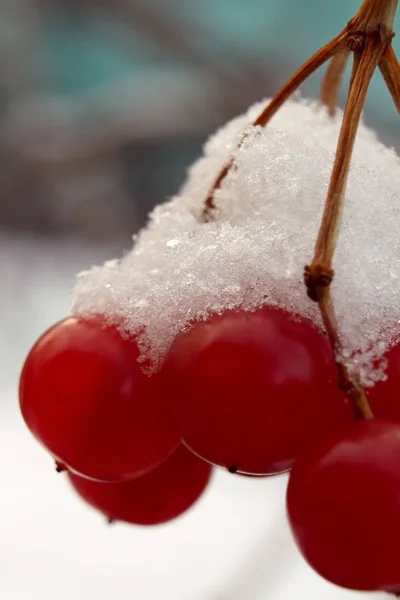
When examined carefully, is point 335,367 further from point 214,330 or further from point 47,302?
point 47,302

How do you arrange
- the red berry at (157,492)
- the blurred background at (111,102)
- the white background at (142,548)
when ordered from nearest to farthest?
the red berry at (157,492), the white background at (142,548), the blurred background at (111,102)

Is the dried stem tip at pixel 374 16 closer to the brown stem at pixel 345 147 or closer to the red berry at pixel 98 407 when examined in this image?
the brown stem at pixel 345 147

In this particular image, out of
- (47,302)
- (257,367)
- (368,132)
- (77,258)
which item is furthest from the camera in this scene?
(77,258)

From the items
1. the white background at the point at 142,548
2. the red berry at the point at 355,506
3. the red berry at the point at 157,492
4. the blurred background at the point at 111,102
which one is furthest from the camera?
the blurred background at the point at 111,102

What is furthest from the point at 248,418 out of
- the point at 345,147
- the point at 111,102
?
the point at 111,102

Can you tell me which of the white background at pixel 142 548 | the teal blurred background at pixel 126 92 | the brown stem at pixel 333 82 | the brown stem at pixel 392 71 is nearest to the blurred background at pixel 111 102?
the teal blurred background at pixel 126 92

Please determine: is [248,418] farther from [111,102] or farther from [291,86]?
[111,102]

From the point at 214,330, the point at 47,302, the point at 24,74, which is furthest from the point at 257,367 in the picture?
the point at 24,74

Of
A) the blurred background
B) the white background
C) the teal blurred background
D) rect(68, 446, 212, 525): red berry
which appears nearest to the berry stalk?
rect(68, 446, 212, 525): red berry

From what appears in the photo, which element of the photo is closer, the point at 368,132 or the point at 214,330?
the point at 214,330
